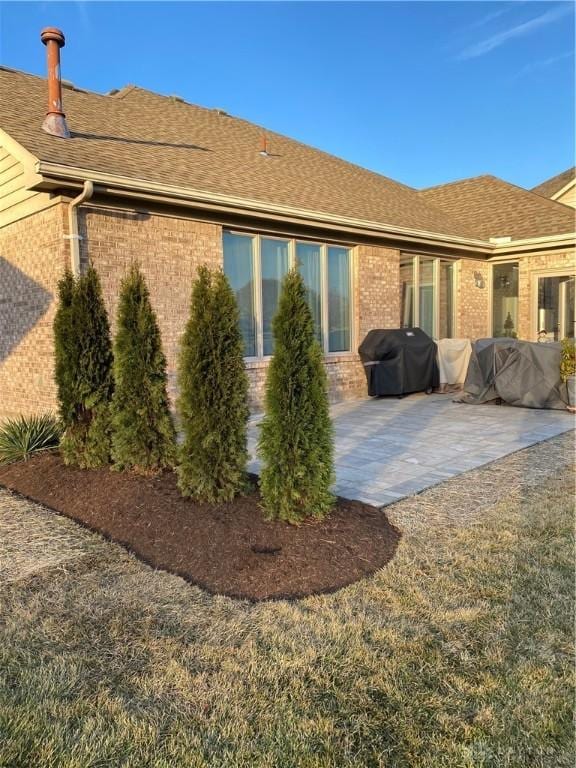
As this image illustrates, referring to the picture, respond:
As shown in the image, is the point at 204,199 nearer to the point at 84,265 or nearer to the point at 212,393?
the point at 84,265

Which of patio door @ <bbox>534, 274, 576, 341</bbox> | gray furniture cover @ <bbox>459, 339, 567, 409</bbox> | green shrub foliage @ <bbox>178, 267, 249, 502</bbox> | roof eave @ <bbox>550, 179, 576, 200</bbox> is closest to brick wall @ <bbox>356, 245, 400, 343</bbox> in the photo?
gray furniture cover @ <bbox>459, 339, 567, 409</bbox>

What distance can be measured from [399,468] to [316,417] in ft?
7.05

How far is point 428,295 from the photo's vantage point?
11852mm

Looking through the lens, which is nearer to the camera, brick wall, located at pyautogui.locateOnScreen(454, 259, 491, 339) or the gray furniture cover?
the gray furniture cover

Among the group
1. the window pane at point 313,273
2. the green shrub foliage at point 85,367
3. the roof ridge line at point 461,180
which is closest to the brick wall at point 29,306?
the green shrub foliage at point 85,367

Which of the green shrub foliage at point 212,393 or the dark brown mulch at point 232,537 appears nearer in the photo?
the dark brown mulch at point 232,537

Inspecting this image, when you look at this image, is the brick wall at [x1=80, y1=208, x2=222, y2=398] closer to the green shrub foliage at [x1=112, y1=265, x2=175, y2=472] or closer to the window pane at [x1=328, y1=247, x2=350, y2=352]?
the green shrub foliage at [x1=112, y1=265, x2=175, y2=472]

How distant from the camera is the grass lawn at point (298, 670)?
74.9 inches

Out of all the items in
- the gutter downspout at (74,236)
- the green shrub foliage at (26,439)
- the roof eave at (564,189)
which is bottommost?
the green shrub foliage at (26,439)

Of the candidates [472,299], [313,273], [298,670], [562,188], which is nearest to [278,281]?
[313,273]

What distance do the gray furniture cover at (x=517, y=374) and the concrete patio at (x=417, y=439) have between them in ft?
0.79

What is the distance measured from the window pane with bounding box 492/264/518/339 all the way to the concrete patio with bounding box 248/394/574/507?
4.17 meters

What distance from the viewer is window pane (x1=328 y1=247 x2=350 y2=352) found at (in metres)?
9.91

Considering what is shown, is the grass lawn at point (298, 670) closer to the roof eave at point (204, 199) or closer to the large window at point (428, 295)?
the roof eave at point (204, 199)
